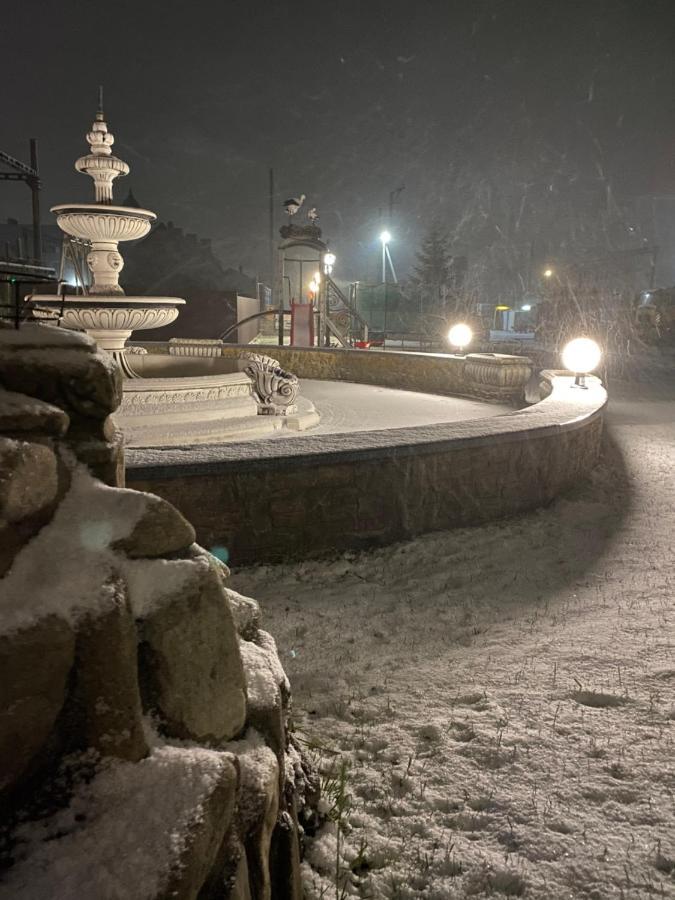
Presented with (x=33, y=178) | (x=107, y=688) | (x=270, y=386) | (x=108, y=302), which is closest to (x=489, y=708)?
(x=107, y=688)

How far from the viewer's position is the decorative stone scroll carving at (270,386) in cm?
965

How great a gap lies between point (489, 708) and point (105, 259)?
29.6 feet

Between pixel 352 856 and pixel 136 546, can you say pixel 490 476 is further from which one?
pixel 136 546

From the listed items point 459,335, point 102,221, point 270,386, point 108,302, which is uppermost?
point 102,221

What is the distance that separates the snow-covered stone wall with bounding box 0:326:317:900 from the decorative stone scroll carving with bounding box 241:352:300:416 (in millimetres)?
7660

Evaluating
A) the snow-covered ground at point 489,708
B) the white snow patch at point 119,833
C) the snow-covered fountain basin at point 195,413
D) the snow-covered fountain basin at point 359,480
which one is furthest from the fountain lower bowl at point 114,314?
the white snow patch at point 119,833

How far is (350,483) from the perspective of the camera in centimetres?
530

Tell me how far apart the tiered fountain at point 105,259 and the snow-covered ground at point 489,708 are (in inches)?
223

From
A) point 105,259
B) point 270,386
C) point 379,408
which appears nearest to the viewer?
point 270,386

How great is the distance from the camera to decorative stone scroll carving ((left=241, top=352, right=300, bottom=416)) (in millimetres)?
9648

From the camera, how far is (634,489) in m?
7.55

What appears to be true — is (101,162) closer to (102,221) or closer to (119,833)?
(102,221)

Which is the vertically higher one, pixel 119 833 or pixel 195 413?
pixel 195 413

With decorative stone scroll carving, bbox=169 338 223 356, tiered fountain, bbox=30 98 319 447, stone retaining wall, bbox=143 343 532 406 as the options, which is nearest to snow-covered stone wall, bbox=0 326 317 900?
tiered fountain, bbox=30 98 319 447
